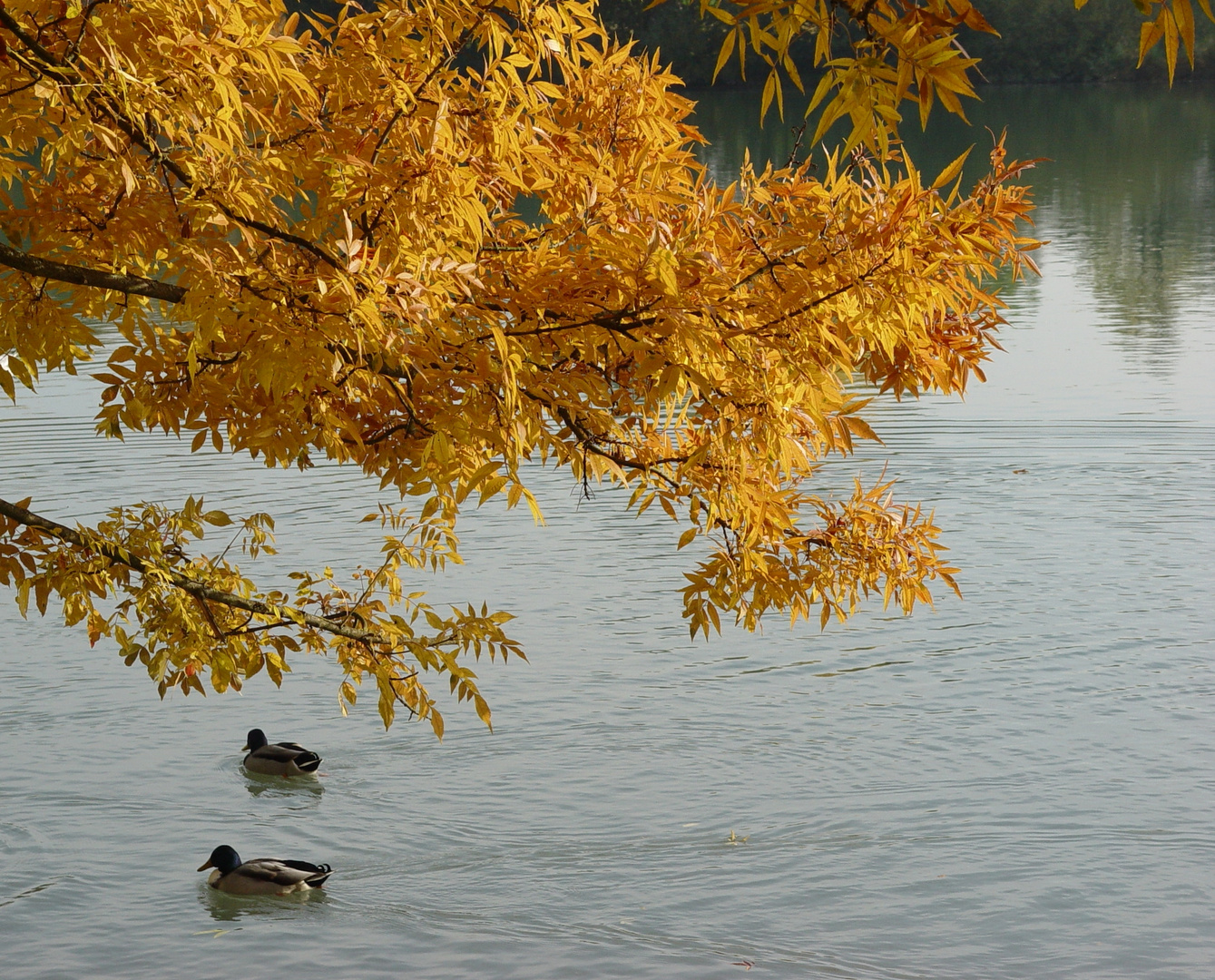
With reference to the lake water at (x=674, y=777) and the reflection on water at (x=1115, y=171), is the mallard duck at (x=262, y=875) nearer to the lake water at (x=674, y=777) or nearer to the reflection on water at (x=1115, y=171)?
the lake water at (x=674, y=777)

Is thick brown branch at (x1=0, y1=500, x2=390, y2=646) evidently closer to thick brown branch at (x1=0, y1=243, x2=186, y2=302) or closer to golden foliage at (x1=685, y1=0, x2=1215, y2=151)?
thick brown branch at (x1=0, y1=243, x2=186, y2=302)

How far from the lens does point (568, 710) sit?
9.10 m

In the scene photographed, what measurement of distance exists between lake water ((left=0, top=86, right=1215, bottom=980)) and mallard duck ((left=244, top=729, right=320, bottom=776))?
14 cm

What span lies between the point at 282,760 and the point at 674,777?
220 cm

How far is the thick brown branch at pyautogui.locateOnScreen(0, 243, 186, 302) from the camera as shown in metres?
4.12

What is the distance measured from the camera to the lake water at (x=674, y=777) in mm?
6645

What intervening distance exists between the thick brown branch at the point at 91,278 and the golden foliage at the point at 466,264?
0.01 m

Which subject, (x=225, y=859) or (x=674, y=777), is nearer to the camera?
(x=225, y=859)

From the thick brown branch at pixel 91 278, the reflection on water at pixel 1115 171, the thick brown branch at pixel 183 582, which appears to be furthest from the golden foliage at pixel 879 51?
the reflection on water at pixel 1115 171

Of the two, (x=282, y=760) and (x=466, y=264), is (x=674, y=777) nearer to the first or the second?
(x=282, y=760)

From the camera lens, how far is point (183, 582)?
5.07m

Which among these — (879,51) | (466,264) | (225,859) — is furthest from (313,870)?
(879,51)

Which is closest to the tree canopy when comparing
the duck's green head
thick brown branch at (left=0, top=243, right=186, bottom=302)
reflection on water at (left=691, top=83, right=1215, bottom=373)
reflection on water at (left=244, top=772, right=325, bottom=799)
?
thick brown branch at (left=0, top=243, right=186, bottom=302)

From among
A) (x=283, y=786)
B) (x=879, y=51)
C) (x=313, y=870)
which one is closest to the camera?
(x=879, y=51)
